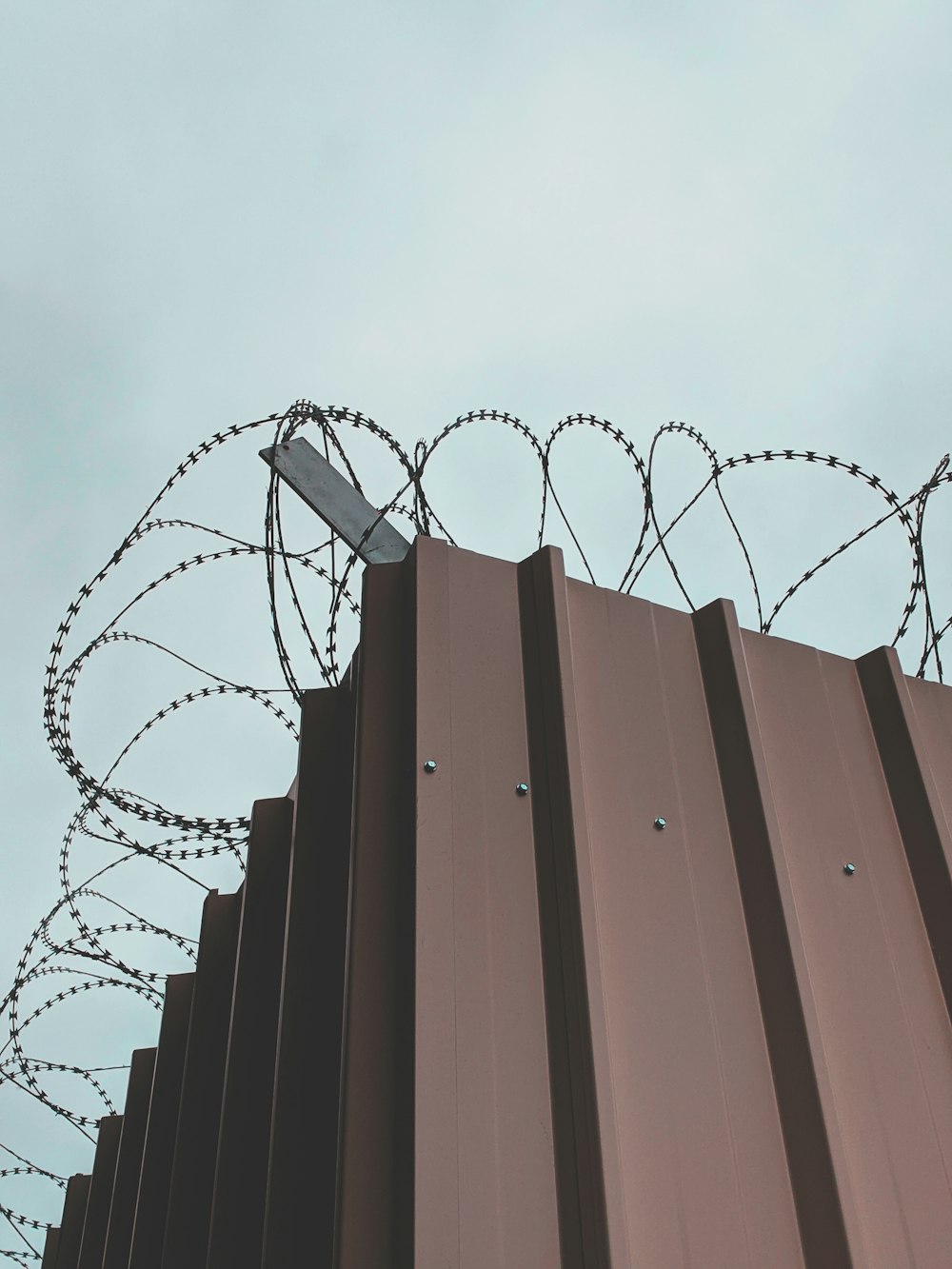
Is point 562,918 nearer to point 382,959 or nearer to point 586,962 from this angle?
point 586,962

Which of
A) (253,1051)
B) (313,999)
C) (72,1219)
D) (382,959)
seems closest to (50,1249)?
(72,1219)

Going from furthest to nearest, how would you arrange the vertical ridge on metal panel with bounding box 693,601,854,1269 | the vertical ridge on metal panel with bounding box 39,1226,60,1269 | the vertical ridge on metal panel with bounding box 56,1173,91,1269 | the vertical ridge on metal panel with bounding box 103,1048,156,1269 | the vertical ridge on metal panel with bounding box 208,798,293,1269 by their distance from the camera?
1. the vertical ridge on metal panel with bounding box 39,1226,60,1269
2. the vertical ridge on metal panel with bounding box 56,1173,91,1269
3. the vertical ridge on metal panel with bounding box 103,1048,156,1269
4. the vertical ridge on metal panel with bounding box 208,798,293,1269
5. the vertical ridge on metal panel with bounding box 693,601,854,1269

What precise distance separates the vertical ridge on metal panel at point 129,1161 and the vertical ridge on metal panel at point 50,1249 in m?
3.12

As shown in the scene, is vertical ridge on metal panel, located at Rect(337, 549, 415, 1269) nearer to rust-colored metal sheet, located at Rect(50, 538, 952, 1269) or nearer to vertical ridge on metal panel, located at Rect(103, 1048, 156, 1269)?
rust-colored metal sheet, located at Rect(50, 538, 952, 1269)

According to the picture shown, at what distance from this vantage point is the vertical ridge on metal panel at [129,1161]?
5.78 m

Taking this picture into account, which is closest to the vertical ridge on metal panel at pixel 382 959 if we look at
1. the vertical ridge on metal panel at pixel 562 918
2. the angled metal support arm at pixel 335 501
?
the vertical ridge on metal panel at pixel 562 918

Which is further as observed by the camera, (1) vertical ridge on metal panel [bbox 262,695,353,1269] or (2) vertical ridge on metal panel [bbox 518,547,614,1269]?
(1) vertical ridge on metal panel [bbox 262,695,353,1269]

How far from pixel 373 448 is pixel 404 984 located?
225 cm

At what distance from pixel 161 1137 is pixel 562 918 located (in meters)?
3.38

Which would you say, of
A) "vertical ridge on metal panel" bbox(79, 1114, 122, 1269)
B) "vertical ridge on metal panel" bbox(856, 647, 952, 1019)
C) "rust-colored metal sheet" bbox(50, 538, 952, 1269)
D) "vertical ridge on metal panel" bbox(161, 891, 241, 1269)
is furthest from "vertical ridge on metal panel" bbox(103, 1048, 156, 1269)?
"vertical ridge on metal panel" bbox(856, 647, 952, 1019)

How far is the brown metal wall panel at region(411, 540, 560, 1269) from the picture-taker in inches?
91.4

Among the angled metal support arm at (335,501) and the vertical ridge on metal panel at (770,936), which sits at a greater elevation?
the angled metal support arm at (335,501)

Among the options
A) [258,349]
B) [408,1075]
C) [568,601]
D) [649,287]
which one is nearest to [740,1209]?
Answer: [408,1075]

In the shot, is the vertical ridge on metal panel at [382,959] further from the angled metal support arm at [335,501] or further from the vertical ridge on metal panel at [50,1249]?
the vertical ridge on metal panel at [50,1249]
